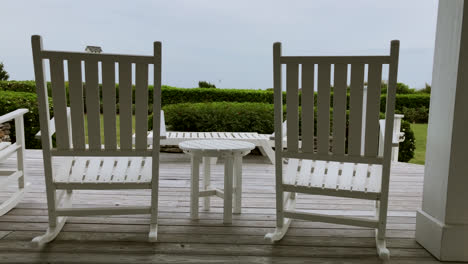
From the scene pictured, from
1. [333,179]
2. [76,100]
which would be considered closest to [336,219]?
[333,179]

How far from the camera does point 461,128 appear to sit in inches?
78.0

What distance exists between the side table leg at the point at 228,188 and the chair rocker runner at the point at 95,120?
451 millimetres

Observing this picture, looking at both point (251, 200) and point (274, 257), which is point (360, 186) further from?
point (251, 200)

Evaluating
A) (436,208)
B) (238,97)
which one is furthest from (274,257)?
(238,97)

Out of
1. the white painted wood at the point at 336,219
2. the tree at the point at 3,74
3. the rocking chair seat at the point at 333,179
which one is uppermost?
the tree at the point at 3,74

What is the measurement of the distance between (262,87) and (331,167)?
6911 millimetres

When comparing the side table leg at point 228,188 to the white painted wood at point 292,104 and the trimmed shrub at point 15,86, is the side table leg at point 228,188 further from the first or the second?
the trimmed shrub at point 15,86

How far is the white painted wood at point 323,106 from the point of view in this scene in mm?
2037

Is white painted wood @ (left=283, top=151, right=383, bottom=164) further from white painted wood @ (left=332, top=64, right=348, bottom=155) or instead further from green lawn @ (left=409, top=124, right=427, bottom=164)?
green lawn @ (left=409, top=124, right=427, bottom=164)

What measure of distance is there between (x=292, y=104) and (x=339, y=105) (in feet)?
0.76

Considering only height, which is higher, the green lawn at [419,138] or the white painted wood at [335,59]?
the white painted wood at [335,59]

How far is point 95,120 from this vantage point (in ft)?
6.93

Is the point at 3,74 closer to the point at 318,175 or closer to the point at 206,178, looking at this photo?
the point at 206,178

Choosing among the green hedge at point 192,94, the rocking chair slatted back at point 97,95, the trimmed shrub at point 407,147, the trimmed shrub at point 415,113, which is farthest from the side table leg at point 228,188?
the trimmed shrub at point 415,113
